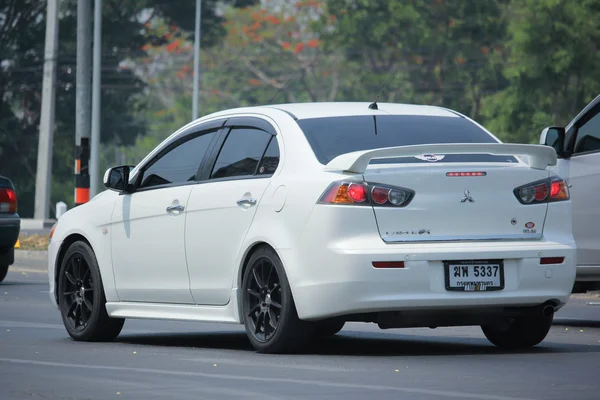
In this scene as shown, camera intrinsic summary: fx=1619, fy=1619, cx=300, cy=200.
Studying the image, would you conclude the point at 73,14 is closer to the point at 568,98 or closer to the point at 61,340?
the point at 568,98

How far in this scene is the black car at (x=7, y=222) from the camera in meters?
19.0

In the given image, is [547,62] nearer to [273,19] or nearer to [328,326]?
[273,19]

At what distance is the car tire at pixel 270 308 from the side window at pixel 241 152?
2.32 feet

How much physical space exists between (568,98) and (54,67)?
2187cm

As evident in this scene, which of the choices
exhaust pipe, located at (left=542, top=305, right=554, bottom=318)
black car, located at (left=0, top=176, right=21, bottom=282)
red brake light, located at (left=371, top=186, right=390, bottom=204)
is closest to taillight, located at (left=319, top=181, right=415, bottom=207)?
red brake light, located at (left=371, top=186, right=390, bottom=204)

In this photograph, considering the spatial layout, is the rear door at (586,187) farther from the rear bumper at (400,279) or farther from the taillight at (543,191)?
the rear bumper at (400,279)

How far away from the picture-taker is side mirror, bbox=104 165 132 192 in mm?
11695

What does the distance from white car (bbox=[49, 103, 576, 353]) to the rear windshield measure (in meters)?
0.01

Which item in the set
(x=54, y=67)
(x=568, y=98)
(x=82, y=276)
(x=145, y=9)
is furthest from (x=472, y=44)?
(x=82, y=276)

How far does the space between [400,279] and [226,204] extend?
152 centimetres

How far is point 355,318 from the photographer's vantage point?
997cm

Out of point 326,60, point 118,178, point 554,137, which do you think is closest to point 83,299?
point 118,178

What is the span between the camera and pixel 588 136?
13.5 metres

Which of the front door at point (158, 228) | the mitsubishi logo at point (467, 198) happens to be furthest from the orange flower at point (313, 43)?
the mitsubishi logo at point (467, 198)
